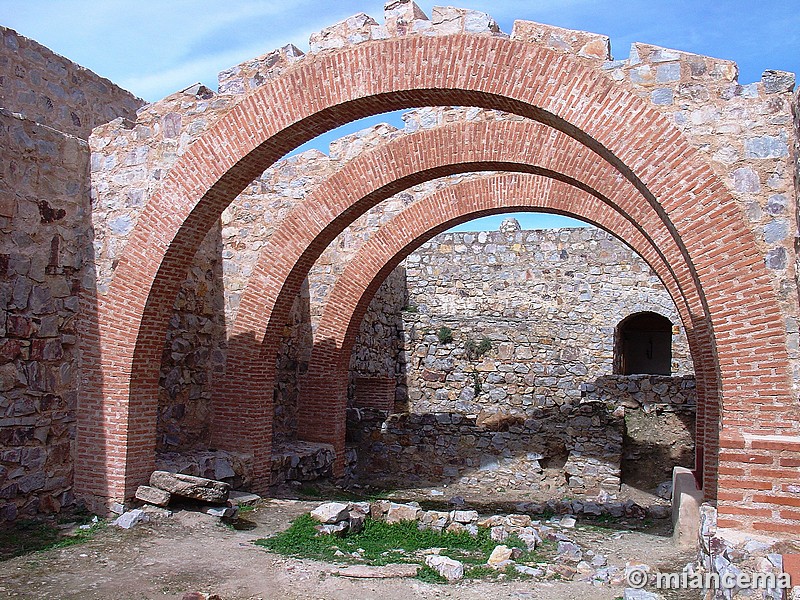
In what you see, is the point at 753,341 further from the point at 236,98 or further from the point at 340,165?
the point at 340,165

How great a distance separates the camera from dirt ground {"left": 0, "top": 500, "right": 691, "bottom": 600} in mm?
5453

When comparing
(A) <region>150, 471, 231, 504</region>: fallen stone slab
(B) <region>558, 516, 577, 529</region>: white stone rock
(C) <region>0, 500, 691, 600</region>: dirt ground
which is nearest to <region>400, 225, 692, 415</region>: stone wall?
(B) <region>558, 516, 577, 529</region>: white stone rock

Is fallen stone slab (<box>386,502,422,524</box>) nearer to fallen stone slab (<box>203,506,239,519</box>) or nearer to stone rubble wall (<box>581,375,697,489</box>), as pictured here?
fallen stone slab (<box>203,506,239,519</box>)

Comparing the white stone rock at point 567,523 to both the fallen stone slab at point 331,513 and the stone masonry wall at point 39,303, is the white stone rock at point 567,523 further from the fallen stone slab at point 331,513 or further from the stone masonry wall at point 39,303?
the stone masonry wall at point 39,303

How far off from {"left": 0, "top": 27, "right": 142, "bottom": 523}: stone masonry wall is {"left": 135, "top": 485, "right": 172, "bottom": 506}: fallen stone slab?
802 mm

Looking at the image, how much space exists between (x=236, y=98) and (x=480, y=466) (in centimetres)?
795

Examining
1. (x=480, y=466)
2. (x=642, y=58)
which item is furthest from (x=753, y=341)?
(x=480, y=466)

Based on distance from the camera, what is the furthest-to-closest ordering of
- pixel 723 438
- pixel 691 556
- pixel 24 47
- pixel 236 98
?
pixel 24 47 < pixel 236 98 < pixel 691 556 < pixel 723 438

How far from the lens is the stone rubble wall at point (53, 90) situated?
9570mm

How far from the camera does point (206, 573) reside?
5988mm

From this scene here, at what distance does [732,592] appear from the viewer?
13.2 ft

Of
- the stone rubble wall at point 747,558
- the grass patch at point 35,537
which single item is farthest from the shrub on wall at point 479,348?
the stone rubble wall at point 747,558

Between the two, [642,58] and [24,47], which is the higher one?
[24,47]

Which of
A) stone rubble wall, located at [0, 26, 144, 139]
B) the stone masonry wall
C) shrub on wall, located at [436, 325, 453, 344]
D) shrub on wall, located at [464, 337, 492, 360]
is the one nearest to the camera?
the stone masonry wall
